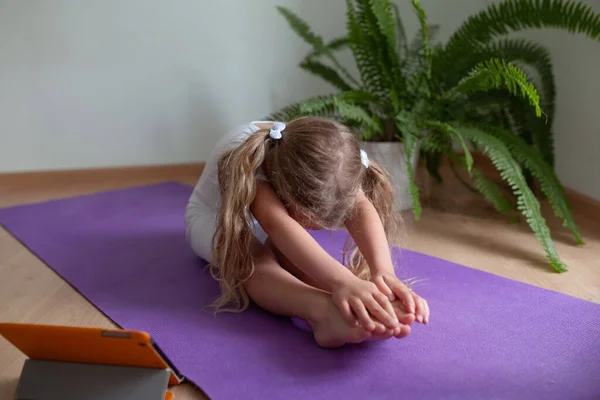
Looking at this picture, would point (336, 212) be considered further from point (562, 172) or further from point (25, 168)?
point (25, 168)

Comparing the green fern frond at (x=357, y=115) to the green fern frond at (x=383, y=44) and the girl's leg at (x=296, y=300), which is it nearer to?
the green fern frond at (x=383, y=44)

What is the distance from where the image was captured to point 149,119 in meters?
2.15

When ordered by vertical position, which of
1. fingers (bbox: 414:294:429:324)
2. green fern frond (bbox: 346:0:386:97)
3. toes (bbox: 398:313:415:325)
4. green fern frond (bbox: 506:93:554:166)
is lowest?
toes (bbox: 398:313:415:325)

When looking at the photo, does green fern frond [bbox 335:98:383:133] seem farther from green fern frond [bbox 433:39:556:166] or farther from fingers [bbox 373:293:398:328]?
fingers [bbox 373:293:398:328]

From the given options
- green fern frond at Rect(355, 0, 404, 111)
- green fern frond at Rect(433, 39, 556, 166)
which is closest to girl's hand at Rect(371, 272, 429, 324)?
green fern frond at Rect(355, 0, 404, 111)

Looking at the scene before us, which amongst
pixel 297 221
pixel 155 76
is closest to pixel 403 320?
pixel 297 221

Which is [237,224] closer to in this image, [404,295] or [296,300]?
[296,300]

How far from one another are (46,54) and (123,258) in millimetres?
1055

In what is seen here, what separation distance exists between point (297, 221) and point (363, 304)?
252mm

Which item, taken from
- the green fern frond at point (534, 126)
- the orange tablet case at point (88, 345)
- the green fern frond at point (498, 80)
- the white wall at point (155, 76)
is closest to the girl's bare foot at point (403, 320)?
the orange tablet case at point (88, 345)

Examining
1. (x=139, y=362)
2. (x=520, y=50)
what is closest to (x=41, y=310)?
(x=139, y=362)

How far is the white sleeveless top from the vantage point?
119 centimetres

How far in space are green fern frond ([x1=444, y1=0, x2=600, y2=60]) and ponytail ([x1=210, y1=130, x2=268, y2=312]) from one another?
898 millimetres

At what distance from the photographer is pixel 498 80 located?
137 cm
